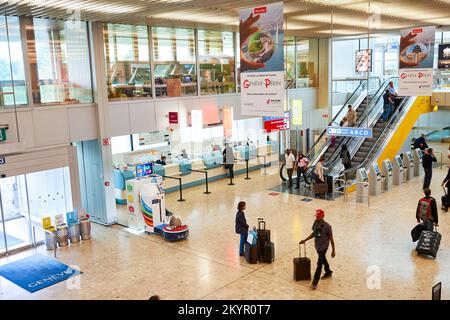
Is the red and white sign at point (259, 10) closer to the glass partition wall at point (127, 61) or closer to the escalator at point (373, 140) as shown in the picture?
the glass partition wall at point (127, 61)

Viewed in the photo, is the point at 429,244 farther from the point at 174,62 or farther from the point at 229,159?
the point at 174,62

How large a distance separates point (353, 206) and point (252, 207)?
2.81m

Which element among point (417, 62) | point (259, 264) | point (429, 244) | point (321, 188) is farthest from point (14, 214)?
point (417, 62)

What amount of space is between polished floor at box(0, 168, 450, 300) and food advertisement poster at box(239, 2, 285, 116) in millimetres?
3087

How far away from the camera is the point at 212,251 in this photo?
32.1 ft

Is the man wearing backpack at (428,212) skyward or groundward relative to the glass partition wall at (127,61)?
groundward

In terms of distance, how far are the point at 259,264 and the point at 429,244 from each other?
130 inches

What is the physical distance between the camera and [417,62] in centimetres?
1293

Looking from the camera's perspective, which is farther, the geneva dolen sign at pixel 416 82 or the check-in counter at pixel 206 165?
the check-in counter at pixel 206 165

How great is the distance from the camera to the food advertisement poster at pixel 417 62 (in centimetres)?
1284

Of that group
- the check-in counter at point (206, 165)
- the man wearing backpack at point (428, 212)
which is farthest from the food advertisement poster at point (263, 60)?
the check-in counter at point (206, 165)

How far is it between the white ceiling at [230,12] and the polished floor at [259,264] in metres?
5.19

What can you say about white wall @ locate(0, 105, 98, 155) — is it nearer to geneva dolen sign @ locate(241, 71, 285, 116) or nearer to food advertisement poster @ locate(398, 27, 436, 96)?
geneva dolen sign @ locate(241, 71, 285, 116)

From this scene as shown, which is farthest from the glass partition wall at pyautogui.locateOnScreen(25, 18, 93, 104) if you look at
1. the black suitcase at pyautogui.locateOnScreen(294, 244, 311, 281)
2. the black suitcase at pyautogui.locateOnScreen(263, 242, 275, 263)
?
the black suitcase at pyautogui.locateOnScreen(294, 244, 311, 281)
